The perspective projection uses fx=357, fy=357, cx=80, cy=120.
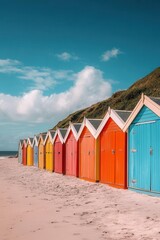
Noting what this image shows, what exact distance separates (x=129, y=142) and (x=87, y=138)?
507cm

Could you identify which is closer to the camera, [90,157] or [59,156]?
[90,157]

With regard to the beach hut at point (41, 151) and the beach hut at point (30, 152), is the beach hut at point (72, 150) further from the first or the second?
the beach hut at point (30, 152)

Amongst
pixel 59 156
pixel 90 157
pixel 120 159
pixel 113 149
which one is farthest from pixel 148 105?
pixel 59 156

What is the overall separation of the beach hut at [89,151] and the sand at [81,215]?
2765 millimetres

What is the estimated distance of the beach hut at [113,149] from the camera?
49.0 feet

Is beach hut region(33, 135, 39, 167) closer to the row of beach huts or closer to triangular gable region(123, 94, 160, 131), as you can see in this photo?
the row of beach huts

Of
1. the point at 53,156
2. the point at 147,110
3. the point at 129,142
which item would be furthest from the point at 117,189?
the point at 53,156

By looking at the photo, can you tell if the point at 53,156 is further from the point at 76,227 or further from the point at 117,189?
the point at 76,227

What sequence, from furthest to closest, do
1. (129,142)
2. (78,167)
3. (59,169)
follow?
(59,169)
(78,167)
(129,142)

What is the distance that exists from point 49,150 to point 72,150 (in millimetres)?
6769

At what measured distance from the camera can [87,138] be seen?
19.3 metres

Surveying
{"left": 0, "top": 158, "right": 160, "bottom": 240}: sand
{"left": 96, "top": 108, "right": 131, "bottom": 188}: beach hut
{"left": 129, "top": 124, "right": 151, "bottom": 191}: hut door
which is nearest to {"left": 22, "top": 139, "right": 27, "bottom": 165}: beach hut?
{"left": 96, "top": 108, "right": 131, "bottom": 188}: beach hut

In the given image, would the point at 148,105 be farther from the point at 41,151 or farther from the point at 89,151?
the point at 41,151

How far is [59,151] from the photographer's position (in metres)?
24.8
